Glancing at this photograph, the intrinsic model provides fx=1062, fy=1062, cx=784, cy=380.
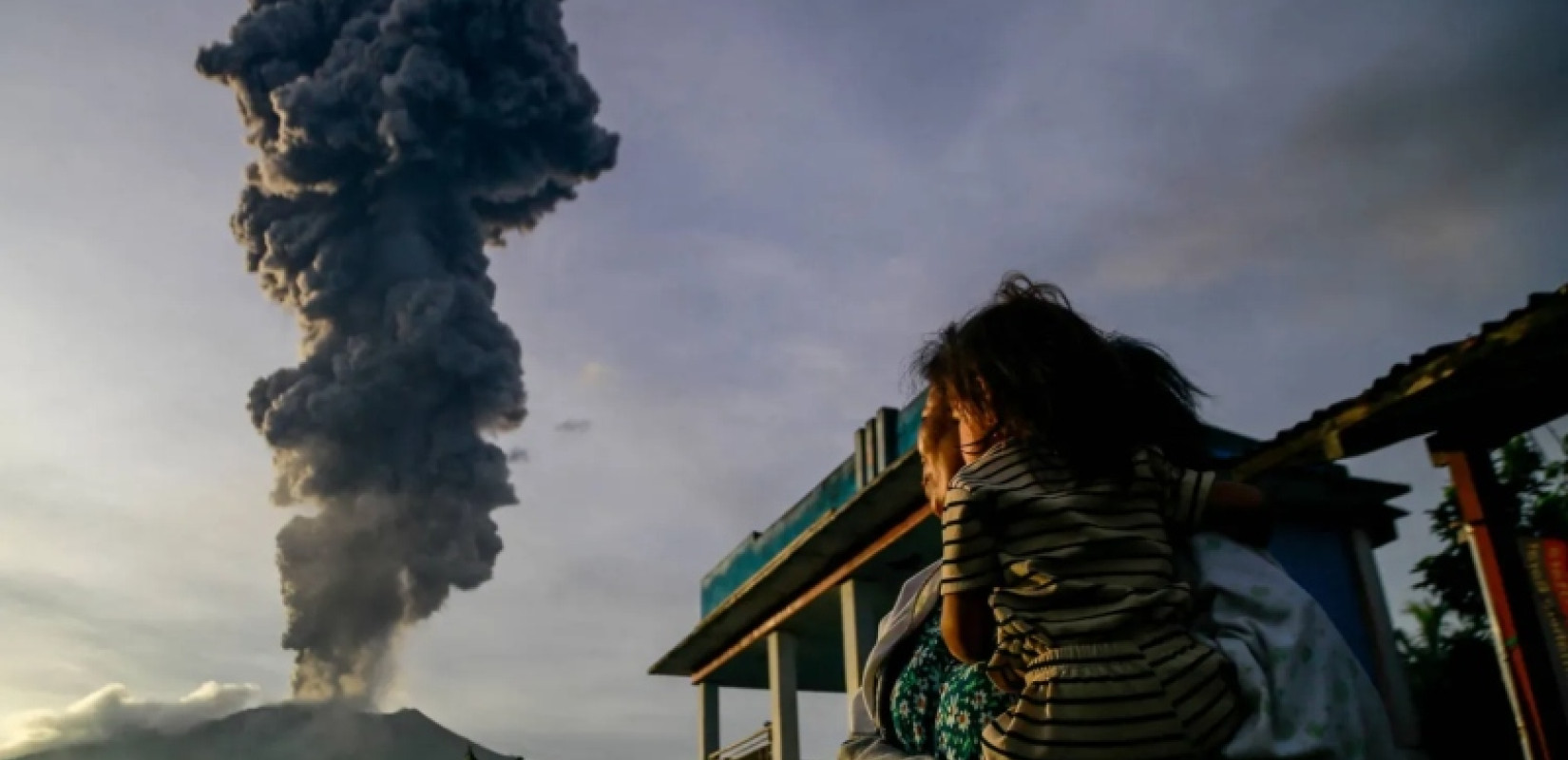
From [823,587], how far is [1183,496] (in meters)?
10.9

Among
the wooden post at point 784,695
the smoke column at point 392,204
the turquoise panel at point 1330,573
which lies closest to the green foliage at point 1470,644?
the turquoise panel at point 1330,573

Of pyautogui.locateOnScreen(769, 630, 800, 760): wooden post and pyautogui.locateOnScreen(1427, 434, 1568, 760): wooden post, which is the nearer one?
pyautogui.locateOnScreen(1427, 434, 1568, 760): wooden post

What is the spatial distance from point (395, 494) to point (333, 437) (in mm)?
3751

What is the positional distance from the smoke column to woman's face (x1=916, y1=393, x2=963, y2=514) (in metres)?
45.2

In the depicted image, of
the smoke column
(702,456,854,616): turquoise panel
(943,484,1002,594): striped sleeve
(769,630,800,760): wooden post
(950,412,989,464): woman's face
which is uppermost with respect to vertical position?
the smoke column

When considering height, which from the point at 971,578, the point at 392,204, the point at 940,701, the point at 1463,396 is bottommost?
the point at 940,701

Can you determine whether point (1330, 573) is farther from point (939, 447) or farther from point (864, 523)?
point (939, 447)

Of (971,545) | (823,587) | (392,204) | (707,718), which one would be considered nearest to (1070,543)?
(971,545)

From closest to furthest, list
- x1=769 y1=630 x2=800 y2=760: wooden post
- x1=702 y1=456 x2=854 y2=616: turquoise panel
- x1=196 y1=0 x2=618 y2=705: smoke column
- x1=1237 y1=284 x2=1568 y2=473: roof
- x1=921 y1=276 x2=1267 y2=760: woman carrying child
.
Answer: x1=921 y1=276 x2=1267 y2=760: woman carrying child → x1=1237 y1=284 x2=1568 y2=473: roof → x1=702 y1=456 x2=854 y2=616: turquoise panel → x1=769 y1=630 x2=800 y2=760: wooden post → x1=196 y1=0 x2=618 y2=705: smoke column

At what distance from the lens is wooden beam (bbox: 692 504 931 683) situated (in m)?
10.2

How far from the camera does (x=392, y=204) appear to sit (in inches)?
1820

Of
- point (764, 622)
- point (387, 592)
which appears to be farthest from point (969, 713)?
point (387, 592)

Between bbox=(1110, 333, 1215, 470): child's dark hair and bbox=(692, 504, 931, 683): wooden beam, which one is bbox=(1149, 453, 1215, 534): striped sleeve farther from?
bbox=(692, 504, 931, 683): wooden beam

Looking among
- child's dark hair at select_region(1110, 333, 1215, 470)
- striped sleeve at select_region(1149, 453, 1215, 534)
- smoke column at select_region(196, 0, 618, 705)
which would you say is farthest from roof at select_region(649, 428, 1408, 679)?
smoke column at select_region(196, 0, 618, 705)
